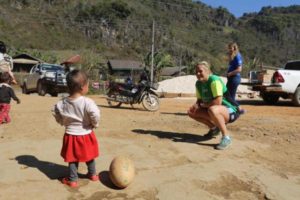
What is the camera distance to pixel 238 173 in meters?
5.59

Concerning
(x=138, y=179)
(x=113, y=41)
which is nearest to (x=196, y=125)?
(x=138, y=179)

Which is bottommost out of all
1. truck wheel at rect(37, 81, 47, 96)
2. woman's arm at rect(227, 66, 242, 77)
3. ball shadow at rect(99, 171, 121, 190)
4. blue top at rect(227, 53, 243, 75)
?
ball shadow at rect(99, 171, 121, 190)

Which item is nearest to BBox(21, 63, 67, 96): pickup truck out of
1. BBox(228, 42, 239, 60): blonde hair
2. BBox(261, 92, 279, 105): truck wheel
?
BBox(261, 92, 279, 105): truck wheel

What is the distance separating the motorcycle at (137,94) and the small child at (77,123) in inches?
306

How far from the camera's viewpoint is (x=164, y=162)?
19.4ft

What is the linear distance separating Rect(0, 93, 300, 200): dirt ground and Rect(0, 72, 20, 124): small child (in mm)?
259

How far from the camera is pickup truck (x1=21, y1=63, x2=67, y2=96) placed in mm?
18625

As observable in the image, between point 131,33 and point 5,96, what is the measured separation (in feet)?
318

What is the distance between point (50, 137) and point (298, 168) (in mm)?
3730

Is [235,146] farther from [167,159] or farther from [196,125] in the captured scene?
[196,125]

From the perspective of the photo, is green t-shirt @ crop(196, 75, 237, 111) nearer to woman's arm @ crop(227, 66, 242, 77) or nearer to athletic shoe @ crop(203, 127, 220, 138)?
athletic shoe @ crop(203, 127, 220, 138)

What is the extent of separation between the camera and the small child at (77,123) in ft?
16.0

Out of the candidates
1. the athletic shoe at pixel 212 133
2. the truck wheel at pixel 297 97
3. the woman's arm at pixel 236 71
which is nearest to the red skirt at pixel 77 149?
the athletic shoe at pixel 212 133

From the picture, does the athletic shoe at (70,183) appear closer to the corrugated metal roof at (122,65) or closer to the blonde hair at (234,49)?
the blonde hair at (234,49)
